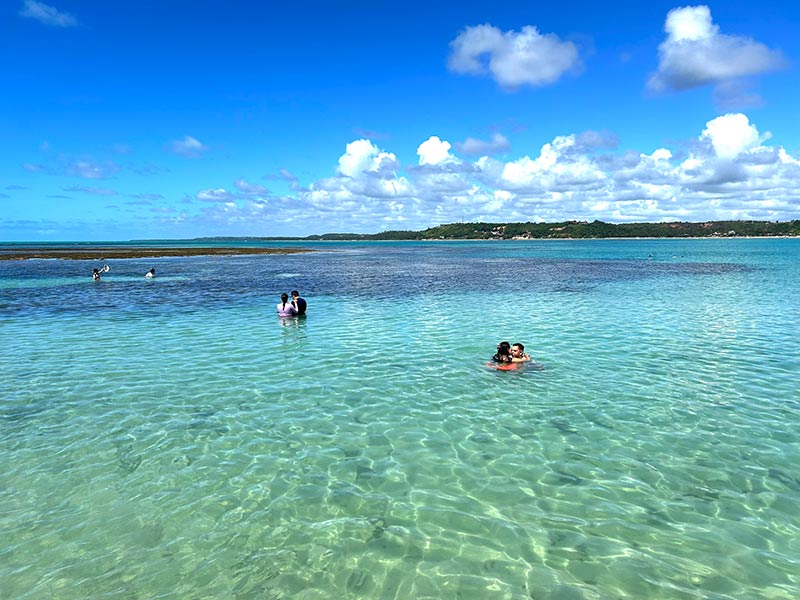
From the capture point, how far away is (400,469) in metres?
10.2

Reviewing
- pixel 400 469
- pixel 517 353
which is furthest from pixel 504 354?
pixel 400 469

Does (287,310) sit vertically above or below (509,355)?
above

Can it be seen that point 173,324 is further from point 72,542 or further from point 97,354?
point 72,542

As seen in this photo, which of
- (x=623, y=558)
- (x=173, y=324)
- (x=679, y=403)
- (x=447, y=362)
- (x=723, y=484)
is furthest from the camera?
(x=173, y=324)

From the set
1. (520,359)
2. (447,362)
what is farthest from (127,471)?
(520,359)

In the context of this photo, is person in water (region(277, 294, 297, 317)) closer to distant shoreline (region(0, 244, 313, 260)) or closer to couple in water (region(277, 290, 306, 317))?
couple in water (region(277, 290, 306, 317))

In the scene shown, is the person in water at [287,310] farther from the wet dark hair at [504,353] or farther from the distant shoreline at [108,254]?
the distant shoreline at [108,254]

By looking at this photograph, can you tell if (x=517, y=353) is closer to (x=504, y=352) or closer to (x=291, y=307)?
(x=504, y=352)

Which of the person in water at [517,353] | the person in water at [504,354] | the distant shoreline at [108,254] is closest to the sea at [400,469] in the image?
the person in water at [517,353]

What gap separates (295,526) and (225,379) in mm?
9064

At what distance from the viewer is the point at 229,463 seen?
1047 cm

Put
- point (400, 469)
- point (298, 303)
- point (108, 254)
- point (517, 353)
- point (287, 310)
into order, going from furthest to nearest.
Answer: point (108, 254) → point (298, 303) → point (287, 310) → point (517, 353) → point (400, 469)

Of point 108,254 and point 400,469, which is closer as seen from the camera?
point 400,469

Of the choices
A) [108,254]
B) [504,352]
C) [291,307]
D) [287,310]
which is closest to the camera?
[504,352]
